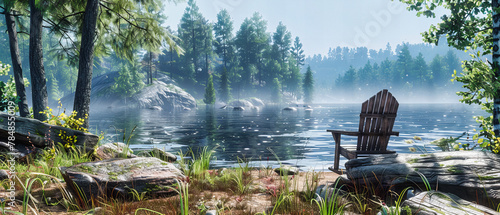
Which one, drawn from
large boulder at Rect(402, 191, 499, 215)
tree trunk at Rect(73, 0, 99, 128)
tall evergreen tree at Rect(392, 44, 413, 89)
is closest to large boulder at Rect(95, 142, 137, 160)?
tree trunk at Rect(73, 0, 99, 128)

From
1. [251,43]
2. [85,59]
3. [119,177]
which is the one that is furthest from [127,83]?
[119,177]

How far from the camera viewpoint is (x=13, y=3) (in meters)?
7.70

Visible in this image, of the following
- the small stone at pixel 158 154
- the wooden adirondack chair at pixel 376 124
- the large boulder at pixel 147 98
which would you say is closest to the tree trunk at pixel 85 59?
the small stone at pixel 158 154

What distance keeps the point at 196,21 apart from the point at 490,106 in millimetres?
58168

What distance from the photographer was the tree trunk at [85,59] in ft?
22.7

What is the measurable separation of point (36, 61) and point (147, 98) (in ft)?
123

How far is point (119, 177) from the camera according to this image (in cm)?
371

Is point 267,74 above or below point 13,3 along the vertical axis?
above

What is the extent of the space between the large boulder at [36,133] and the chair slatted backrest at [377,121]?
17.8ft

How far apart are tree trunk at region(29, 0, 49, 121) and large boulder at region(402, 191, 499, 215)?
28.8 ft

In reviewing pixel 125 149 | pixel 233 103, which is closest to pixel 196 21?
pixel 233 103

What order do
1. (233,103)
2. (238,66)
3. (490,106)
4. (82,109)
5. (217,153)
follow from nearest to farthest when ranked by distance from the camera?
1. (490,106)
2. (82,109)
3. (217,153)
4. (233,103)
5. (238,66)

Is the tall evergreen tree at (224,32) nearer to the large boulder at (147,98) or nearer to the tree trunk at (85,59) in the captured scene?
the large boulder at (147,98)

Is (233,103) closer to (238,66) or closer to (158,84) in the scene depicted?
(158,84)
